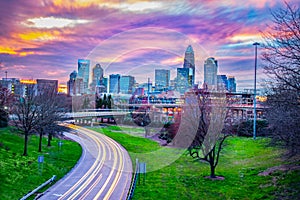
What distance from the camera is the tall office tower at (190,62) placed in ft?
104

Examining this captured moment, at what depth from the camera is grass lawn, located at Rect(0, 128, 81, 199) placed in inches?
719

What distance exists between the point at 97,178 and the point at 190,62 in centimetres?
1746

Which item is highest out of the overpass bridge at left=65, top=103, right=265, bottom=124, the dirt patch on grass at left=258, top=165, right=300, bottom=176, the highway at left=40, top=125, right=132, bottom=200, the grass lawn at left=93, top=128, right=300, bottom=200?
the overpass bridge at left=65, top=103, right=265, bottom=124

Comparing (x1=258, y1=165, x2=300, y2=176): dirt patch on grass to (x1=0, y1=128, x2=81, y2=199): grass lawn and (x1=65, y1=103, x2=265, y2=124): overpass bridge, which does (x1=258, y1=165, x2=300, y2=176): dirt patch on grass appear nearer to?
(x1=0, y1=128, x2=81, y2=199): grass lawn

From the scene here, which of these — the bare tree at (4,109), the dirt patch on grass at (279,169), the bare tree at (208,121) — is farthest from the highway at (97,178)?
the bare tree at (4,109)

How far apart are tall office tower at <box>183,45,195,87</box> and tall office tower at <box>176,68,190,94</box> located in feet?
1.31

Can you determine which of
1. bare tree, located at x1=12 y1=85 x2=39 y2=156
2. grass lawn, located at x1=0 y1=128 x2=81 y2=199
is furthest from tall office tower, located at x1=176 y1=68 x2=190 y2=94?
bare tree, located at x1=12 y1=85 x2=39 y2=156

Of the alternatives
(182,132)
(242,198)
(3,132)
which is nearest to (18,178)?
(242,198)

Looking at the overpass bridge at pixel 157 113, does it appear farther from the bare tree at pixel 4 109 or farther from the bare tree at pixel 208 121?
the bare tree at pixel 208 121

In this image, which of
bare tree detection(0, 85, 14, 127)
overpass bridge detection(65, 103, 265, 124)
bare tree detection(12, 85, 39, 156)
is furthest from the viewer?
overpass bridge detection(65, 103, 265, 124)

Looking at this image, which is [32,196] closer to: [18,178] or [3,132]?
[18,178]

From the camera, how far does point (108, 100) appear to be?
82562mm

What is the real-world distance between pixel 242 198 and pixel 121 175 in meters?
10.2

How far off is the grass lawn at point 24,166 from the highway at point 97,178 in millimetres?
1178
